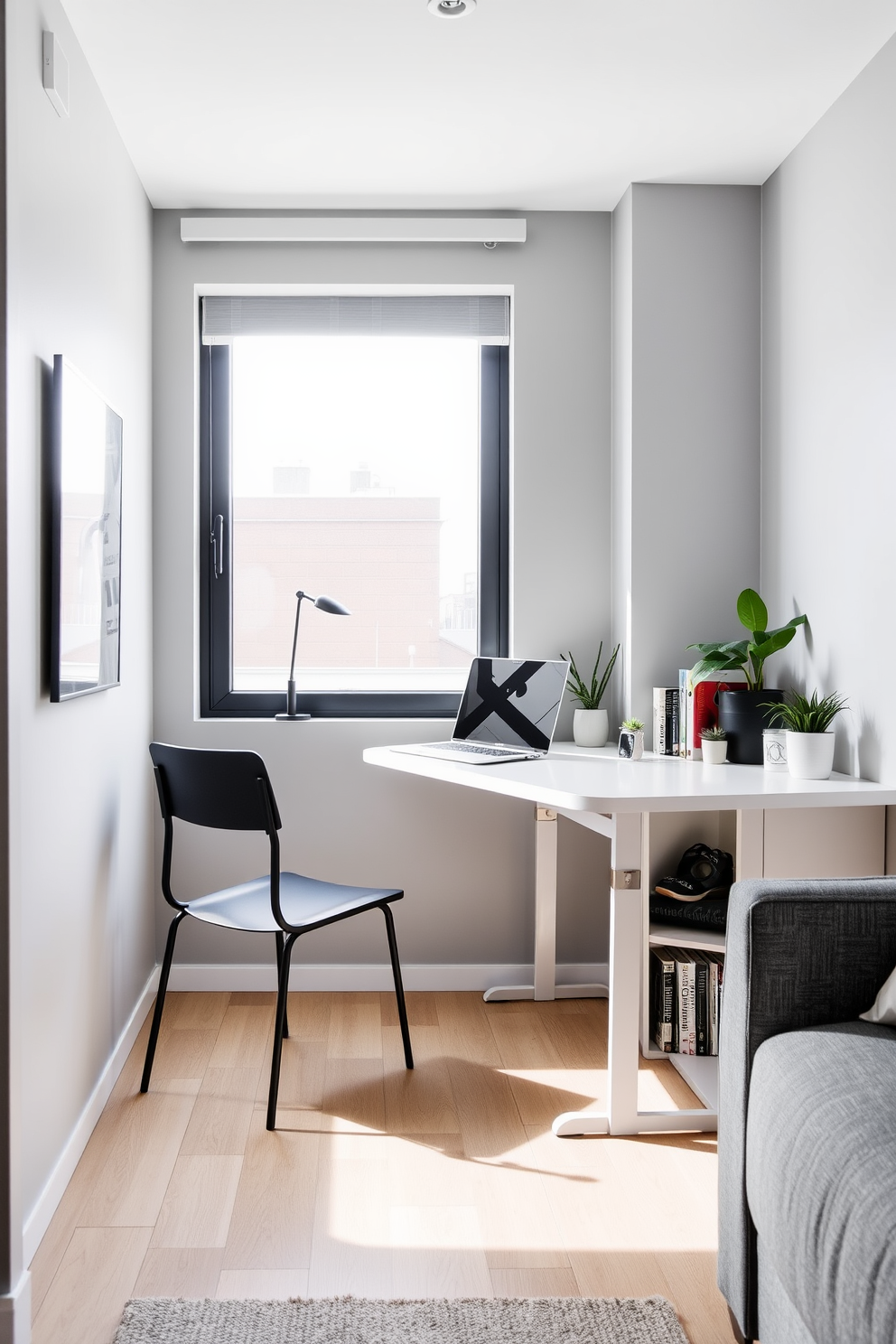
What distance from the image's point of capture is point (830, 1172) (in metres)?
1.20

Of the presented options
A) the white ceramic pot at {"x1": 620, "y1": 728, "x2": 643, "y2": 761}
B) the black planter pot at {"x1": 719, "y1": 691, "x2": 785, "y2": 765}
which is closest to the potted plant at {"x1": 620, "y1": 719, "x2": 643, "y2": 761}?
the white ceramic pot at {"x1": 620, "y1": 728, "x2": 643, "y2": 761}

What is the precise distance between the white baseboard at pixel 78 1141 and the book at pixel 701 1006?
1.43 meters

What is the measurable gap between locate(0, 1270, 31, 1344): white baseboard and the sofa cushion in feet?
3.76

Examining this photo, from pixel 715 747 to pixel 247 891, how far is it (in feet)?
4.22

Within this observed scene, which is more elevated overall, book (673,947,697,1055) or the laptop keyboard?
the laptop keyboard

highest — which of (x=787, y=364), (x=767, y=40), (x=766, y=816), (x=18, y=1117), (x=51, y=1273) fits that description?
(x=767, y=40)

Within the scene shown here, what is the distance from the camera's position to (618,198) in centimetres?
297

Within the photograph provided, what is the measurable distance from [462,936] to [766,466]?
169 centimetres

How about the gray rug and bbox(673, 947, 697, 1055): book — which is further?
bbox(673, 947, 697, 1055): book

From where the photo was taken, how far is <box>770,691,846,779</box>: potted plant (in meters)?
2.31

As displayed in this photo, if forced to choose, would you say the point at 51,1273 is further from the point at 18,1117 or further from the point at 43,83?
the point at 43,83

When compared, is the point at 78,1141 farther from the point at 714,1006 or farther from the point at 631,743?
the point at 631,743

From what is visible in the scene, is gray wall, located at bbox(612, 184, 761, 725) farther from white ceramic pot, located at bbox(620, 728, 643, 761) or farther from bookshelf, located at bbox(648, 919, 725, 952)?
bookshelf, located at bbox(648, 919, 725, 952)

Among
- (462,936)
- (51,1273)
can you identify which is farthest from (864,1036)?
(462,936)
